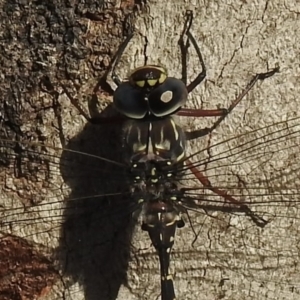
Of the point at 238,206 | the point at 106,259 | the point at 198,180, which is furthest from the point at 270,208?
the point at 106,259

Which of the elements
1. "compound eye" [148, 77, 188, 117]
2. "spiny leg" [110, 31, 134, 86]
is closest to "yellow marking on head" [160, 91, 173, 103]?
"compound eye" [148, 77, 188, 117]

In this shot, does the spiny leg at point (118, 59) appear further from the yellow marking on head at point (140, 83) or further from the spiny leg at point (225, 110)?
the spiny leg at point (225, 110)

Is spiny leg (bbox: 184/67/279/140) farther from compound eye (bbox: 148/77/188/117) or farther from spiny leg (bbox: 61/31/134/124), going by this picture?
spiny leg (bbox: 61/31/134/124)

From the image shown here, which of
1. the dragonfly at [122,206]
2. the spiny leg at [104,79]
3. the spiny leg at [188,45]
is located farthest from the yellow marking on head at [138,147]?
the spiny leg at [188,45]

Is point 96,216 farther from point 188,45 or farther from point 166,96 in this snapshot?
point 188,45

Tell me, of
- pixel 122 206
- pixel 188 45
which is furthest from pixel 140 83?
pixel 122 206

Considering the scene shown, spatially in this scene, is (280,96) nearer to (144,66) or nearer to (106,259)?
(144,66)
